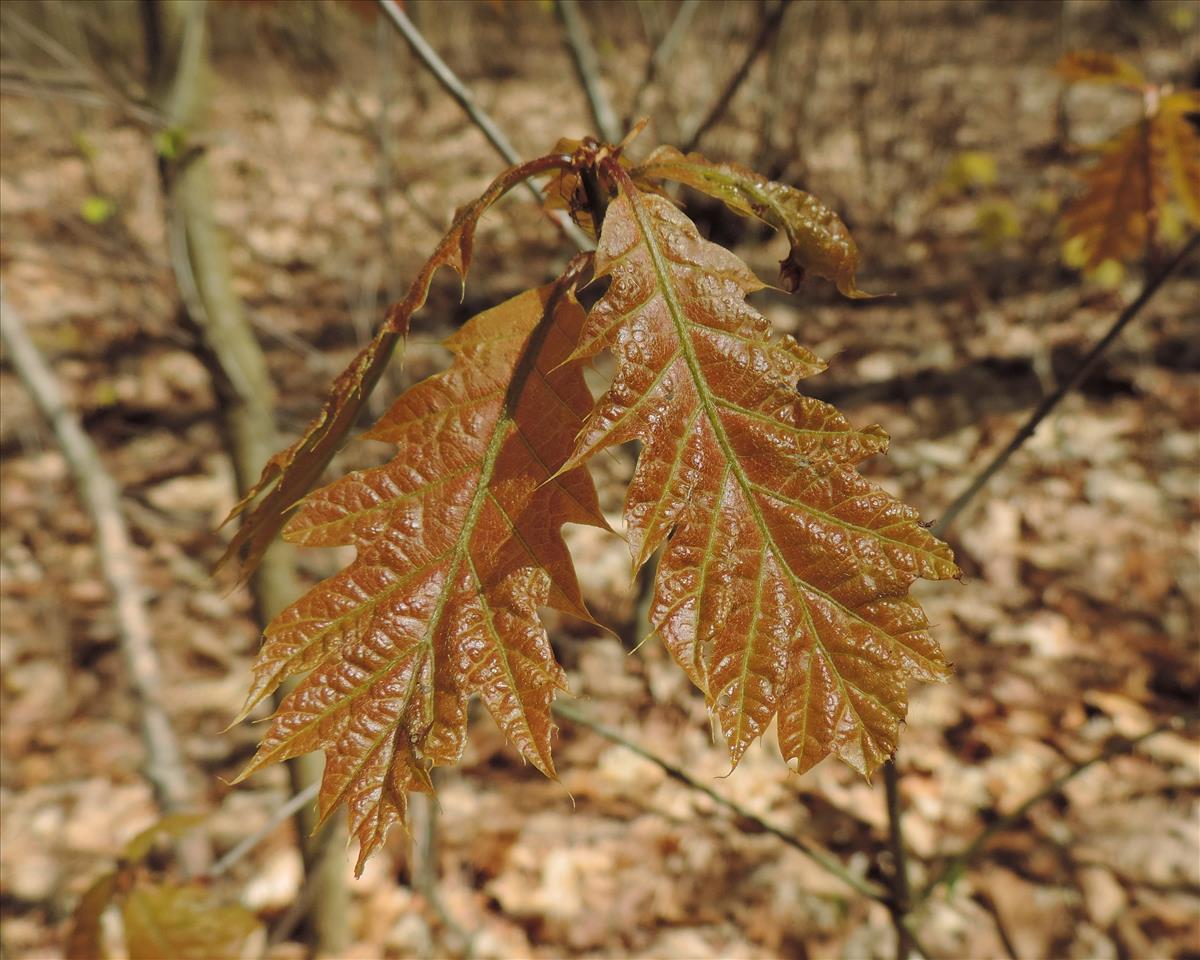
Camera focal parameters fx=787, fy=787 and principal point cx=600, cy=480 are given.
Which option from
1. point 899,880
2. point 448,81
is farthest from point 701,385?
point 899,880

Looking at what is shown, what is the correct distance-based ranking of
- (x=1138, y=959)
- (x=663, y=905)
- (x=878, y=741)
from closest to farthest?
1. (x=878, y=741)
2. (x=1138, y=959)
3. (x=663, y=905)

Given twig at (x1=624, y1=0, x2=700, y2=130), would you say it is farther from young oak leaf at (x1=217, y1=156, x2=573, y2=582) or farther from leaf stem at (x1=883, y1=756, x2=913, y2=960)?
leaf stem at (x1=883, y1=756, x2=913, y2=960)

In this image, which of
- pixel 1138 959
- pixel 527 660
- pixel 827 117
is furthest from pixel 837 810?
pixel 827 117

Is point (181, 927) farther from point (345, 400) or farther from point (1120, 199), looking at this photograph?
point (1120, 199)

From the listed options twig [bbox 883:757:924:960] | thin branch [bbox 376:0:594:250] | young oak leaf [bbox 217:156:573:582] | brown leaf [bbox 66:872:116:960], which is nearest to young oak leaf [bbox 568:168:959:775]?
young oak leaf [bbox 217:156:573:582]

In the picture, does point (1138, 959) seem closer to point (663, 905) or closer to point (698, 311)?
point (663, 905)

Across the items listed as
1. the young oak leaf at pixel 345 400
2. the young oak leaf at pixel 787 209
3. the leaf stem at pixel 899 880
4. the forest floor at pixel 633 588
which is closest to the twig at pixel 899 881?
the leaf stem at pixel 899 880
